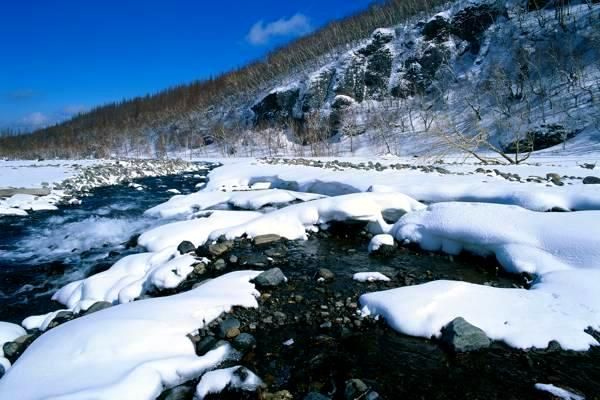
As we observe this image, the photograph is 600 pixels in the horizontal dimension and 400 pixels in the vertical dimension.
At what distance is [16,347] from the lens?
3641 mm

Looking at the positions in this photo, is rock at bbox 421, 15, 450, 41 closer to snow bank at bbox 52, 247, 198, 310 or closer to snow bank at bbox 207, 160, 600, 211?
snow bank at bbox 207, 160, 600, 211

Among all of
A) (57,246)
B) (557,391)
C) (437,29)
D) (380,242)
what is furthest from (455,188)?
(437,29)

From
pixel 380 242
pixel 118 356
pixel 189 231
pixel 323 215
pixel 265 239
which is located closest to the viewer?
pixel 118 356

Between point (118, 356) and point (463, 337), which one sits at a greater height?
point (118, 356)

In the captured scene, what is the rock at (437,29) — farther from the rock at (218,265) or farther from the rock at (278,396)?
the rock at (278,396)

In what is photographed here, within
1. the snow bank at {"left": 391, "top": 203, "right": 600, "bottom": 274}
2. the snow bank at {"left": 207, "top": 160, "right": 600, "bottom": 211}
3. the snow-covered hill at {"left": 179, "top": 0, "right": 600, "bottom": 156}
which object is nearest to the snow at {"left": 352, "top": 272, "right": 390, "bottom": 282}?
the snow bank at {"left": 391, "top": 203, "right": 600, "bottom": 274}

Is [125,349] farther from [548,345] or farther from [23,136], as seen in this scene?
[23,136]

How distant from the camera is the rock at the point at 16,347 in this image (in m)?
3.56

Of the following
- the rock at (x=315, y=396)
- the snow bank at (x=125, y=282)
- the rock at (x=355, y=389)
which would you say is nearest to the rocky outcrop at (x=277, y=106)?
the snow bank at (x=125, y=282)

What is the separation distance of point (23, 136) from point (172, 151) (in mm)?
68907

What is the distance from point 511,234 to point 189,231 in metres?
5.85

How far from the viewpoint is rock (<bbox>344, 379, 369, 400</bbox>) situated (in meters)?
2.81

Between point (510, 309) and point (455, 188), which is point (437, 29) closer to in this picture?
point (455, 188)

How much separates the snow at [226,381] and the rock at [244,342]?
0.47 meters
